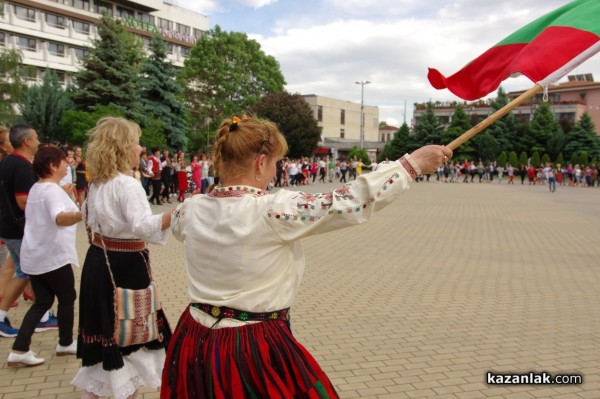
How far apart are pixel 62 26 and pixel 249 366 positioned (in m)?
60.2

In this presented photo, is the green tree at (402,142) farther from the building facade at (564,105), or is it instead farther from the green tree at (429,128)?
the building facade at (564,105)

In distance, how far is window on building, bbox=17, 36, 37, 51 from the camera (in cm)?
5084

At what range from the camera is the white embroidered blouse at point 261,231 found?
203 cm

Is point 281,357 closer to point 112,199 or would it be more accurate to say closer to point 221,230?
point 221,230

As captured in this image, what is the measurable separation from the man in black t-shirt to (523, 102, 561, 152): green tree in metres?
59.3

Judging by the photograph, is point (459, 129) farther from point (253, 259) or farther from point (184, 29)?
point (253, 259)

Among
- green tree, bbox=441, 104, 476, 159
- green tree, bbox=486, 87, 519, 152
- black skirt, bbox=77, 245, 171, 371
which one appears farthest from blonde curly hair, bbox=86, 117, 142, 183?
green tree, bbox=486, 87, 519, 152

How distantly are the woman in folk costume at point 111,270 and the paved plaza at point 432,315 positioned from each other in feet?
2.26

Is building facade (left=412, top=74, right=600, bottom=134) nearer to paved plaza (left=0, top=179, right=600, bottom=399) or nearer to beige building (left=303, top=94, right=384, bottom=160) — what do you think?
beige building (left=303, top=94, right=384, bottom=160)

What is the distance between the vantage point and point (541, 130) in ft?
189

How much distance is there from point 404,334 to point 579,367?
1.63 m

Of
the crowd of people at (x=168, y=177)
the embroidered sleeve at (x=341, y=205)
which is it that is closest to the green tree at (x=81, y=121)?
the crowd of people at (x=168, y=177)

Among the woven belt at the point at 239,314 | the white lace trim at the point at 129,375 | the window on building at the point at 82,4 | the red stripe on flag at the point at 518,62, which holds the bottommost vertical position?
the white lace trim at the point at 129,375

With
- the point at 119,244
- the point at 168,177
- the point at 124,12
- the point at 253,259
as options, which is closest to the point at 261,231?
the point at 253,259
